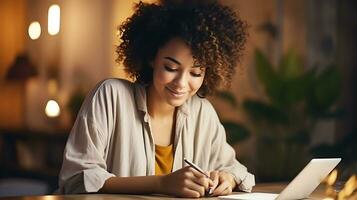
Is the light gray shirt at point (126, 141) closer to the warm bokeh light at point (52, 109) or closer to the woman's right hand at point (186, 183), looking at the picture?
the woman's right hand at point (186, 183)

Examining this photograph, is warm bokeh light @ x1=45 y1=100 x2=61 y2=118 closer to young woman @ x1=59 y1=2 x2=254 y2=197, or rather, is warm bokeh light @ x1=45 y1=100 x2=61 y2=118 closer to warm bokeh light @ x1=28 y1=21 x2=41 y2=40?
warm bokeh light @ x1=28 y1=21 x2=41 y2=40

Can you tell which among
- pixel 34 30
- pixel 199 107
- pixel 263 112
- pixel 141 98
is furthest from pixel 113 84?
pixel 263 112

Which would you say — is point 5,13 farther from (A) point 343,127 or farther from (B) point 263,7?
(A) point 343,127

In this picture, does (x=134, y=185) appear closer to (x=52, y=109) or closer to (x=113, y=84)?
(x=113, y=84)

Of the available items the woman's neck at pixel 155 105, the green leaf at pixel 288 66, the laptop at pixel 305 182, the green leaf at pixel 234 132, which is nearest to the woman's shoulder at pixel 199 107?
the woman's neck at pixel 155 105

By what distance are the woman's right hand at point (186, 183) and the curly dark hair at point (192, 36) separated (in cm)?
40

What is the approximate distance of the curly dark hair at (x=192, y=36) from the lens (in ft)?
8.11

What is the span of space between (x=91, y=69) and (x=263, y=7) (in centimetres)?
128

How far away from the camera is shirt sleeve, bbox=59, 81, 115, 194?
2.28 m

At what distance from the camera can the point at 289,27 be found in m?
5.11

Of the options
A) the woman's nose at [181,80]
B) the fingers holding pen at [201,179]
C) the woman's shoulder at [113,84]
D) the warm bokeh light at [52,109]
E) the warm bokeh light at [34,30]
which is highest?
the warm bokeh light at [34,30]

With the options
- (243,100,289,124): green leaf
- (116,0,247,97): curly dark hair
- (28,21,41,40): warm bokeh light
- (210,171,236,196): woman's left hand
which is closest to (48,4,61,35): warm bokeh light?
(28,21,41,40): warm bokeh light

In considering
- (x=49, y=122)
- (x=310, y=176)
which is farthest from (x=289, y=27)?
(x=310, y=176)

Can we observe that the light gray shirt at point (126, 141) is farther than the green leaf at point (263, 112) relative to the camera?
No
